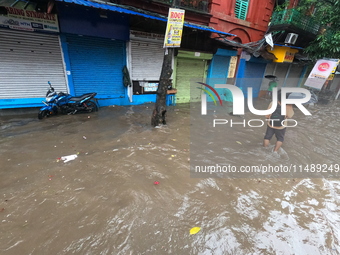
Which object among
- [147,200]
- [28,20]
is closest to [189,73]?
[28,20]

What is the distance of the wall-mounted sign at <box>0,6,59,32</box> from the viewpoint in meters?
5.07

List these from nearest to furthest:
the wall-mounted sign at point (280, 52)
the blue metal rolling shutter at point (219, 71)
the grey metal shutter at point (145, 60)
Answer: the grey metal shutter at point (145, 60)
the blue metal rolling shutter at point (219, 71)
the wall-mounted sign at point (280, 52)

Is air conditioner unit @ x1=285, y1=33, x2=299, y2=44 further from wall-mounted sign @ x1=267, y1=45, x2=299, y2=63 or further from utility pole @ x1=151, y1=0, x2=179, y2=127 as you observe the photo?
utility pole @ x1=151, y1=0, x2=179, y2=127

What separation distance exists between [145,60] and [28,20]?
401 centimetres

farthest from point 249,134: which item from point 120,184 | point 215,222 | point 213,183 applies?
point 120,184

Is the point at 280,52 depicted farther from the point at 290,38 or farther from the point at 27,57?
the point at 27,57

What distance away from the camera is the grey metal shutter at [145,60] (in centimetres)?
745

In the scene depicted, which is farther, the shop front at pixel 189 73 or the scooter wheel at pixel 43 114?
the shop front at pixel 189 73

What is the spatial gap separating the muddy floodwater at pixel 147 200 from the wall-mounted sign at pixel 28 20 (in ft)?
10.1

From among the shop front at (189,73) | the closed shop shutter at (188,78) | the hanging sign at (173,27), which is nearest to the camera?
the hanging sign at (173,27)

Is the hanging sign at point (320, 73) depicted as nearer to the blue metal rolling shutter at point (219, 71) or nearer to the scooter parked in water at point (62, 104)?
the blue metal rolling shutter at point (219, 71)

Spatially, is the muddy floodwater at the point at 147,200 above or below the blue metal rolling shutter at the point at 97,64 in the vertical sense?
below

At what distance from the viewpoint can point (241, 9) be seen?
1016cm

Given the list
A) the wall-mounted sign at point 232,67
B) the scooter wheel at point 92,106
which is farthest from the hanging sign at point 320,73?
the scooter wheel at point 92,106
